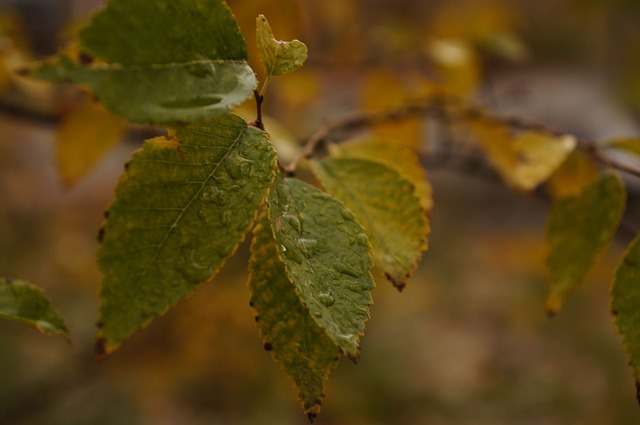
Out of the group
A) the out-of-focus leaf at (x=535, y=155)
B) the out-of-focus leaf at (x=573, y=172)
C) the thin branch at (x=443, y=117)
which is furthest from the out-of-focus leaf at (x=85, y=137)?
the out-of-focus leaf at (x=573, y=172)

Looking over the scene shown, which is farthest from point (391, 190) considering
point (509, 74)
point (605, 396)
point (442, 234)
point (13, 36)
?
point (509, 74)

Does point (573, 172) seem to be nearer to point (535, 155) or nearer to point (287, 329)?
point (535, 155)

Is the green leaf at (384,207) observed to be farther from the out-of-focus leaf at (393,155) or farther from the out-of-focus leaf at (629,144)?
the out-of-focus leaf at (629,144)

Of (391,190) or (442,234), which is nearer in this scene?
(391,190)

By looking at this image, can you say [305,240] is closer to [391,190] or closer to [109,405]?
[391,190]

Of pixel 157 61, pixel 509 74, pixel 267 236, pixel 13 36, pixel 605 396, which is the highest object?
pixel 157 61

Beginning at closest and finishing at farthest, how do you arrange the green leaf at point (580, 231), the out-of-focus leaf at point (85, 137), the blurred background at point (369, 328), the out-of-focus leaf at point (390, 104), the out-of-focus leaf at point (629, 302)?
the out-of-focus leaf at point (629, 302)
the green leaf at point (580, 231)
the out-of-focus leaf at point (85, 137)
the out-of-focus leaf at point (390, 104)
the blurred background at point (369, 328)
